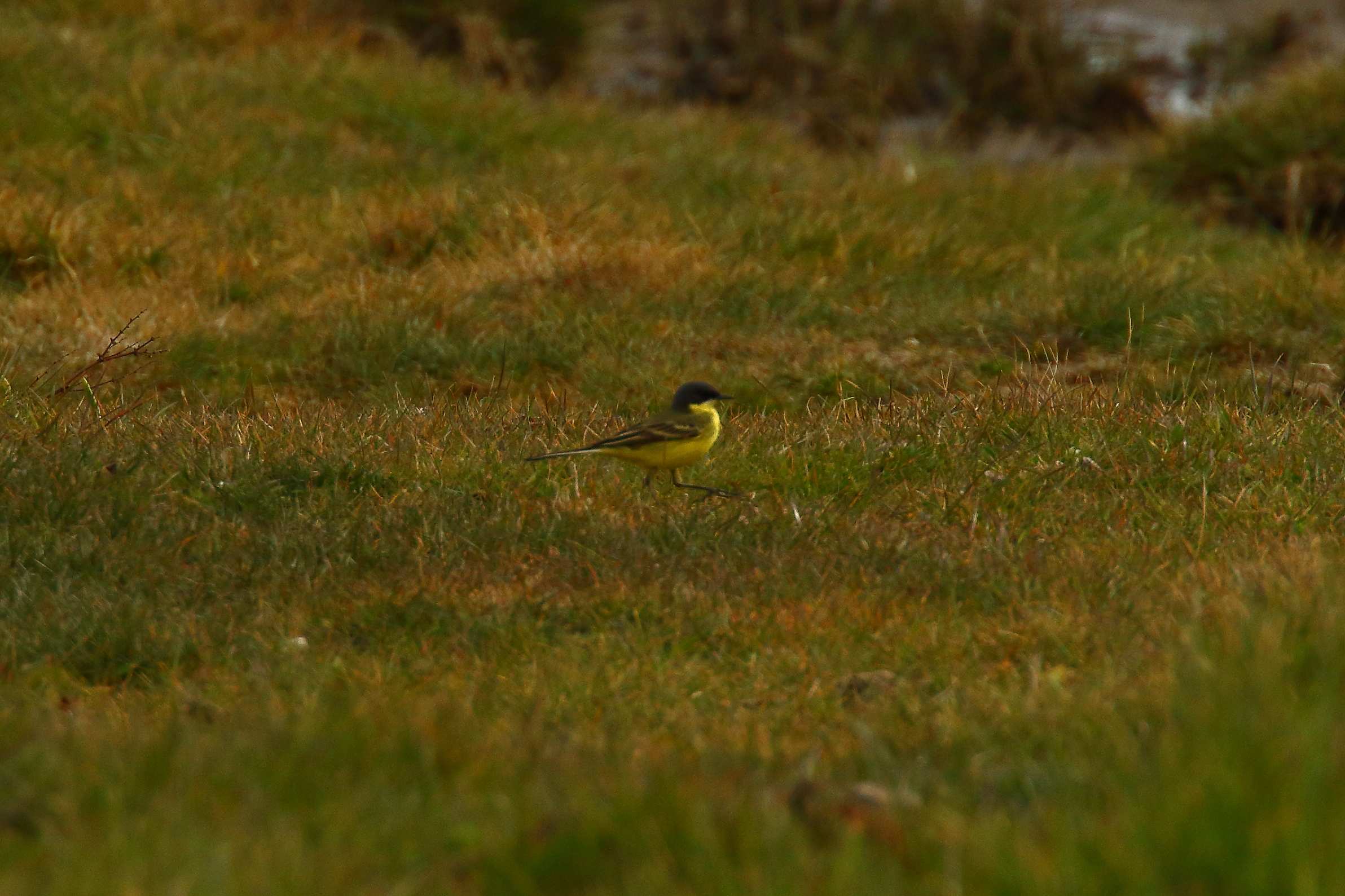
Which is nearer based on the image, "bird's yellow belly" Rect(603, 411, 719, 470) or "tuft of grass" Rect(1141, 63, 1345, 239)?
"bird's yellow belly" Rect(603, 411, 719, 470)

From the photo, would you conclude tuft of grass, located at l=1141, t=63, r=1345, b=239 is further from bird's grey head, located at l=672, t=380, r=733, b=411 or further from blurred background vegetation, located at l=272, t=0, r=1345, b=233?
bird's grey head, located at l=672, t=380, r=733, b=411

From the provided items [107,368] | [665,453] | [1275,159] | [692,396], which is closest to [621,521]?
[665,453]

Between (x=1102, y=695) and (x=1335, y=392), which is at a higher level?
(x=1102, y=695)

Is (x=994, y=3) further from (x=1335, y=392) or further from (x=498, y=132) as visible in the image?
(x=1335, y=392)

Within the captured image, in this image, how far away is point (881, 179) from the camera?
1191 cm

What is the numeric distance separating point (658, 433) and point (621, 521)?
0.34 m

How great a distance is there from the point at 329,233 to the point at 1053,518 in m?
5.93

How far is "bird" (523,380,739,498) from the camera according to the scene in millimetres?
5480

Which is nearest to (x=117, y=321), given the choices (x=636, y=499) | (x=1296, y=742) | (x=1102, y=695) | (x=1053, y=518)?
(x=636, y=499)

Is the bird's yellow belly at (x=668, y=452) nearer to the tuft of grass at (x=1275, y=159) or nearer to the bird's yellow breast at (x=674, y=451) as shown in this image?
the bird's yellow breast at (x=674, y=451)

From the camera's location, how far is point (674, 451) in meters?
5.52

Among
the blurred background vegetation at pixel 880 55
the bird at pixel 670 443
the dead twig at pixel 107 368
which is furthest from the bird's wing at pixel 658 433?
the blurred background vegetation at pixel 880 55

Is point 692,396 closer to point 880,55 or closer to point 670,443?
point 670,443

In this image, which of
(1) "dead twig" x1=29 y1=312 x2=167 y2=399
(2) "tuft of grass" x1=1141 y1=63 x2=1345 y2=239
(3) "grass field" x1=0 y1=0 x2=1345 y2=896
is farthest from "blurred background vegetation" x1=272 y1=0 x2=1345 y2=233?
(1) "dead twig" x1=29 y1=312 x2=167 y2=399
